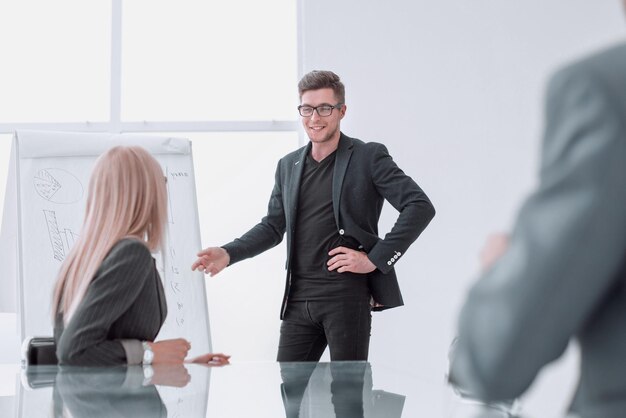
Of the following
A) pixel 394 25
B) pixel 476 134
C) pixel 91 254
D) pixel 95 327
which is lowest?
pixel 95 327

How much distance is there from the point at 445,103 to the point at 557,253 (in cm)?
459

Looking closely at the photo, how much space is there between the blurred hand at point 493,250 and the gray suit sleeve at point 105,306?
1.42m

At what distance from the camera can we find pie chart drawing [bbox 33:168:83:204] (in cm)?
377

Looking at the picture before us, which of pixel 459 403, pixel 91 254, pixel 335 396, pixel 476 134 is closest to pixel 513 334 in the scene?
pixel 459 403

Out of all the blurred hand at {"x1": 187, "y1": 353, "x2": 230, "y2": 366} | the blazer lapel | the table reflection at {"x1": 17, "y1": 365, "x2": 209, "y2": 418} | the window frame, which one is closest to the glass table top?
the table reflection at {"x1": 17, "y1": 365, "x2": 209, "y2": 418}

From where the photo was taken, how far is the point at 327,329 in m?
3.29

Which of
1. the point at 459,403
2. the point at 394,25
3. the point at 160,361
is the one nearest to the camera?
the point at 459,403

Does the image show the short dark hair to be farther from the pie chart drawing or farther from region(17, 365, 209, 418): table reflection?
region(17, 365, 209, 418): table reflection

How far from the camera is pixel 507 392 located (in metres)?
0.61

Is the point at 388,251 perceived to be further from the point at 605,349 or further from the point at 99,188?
the point at 605,349

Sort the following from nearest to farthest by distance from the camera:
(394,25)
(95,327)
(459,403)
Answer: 1. (459,403)
2. (95,327)
3. (394,25)

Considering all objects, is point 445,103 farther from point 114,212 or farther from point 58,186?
point 114,212

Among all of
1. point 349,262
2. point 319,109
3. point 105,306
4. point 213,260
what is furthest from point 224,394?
point 319,109

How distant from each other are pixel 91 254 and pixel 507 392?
1576 mm
